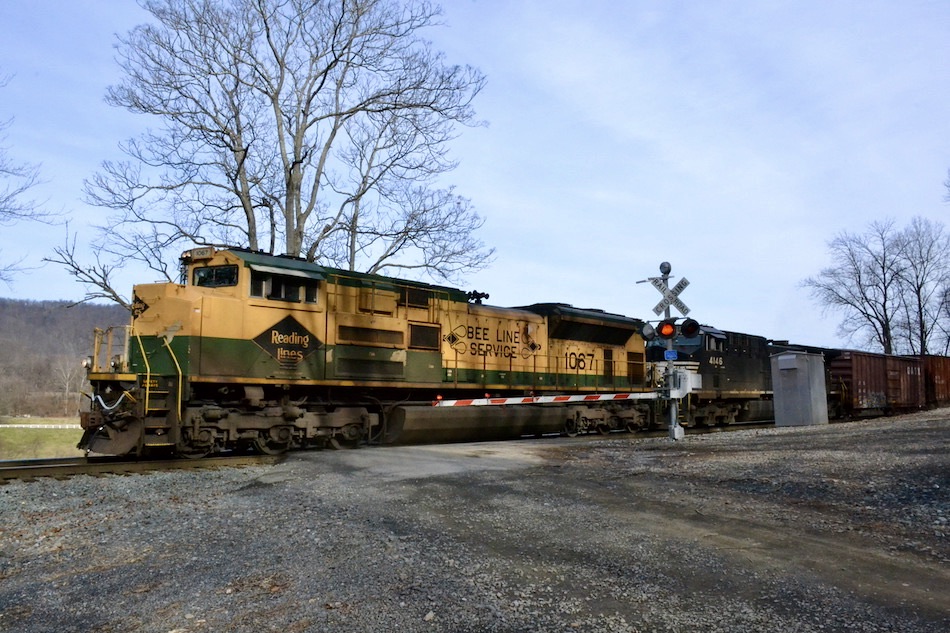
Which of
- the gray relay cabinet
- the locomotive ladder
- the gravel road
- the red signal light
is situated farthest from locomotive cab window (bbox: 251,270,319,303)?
the gray relay cabinet

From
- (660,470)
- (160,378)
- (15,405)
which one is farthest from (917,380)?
(15,405)

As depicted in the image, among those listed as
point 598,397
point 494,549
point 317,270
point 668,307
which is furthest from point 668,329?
point 494,549

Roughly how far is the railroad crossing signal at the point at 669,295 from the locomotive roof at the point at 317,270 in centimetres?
473

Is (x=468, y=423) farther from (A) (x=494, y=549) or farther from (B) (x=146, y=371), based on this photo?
(A) (x=494, y=549)

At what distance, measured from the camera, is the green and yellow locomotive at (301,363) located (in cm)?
1062

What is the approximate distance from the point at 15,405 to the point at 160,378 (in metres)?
68.3

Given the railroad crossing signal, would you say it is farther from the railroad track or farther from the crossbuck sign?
the railroad track

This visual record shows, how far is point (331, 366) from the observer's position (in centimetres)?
1249

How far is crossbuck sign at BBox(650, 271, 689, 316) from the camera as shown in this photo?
13969 mm

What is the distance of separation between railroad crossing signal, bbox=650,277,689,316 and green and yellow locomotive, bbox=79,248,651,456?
363 centimetres

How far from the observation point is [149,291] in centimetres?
1117

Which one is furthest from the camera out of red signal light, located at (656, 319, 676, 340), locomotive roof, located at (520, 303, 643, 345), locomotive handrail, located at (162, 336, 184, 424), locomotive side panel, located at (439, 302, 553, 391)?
locomotive roof, located at (520, 303, 643, 345)

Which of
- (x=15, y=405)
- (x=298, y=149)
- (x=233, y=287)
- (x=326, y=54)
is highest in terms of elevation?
(x=326, y=54)

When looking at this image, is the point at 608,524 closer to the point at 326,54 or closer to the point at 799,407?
the point at 799,407
